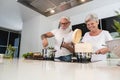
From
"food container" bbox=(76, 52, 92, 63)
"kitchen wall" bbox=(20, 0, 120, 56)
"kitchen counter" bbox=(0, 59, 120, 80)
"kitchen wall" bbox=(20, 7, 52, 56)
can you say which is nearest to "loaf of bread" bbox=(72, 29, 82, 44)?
"food container" bbox=(76, 52, 92, 63)

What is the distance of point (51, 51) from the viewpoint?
54.2 inches

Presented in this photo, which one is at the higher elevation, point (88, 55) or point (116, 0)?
point (116, 0)

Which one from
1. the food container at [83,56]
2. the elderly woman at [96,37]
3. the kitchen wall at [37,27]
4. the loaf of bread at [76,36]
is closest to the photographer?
the food container at [83,56]

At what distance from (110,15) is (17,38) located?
4.97m

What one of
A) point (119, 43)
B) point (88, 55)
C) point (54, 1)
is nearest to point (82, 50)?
point (88, 55)

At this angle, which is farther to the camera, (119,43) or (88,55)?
(88,55)

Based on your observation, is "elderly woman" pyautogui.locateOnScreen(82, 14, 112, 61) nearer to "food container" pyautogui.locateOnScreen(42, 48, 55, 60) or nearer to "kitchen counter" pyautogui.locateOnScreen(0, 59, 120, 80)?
"food container" pyautogui.locateOnScreen(42, 48, 55, 60)

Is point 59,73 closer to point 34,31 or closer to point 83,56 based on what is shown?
point 83,56

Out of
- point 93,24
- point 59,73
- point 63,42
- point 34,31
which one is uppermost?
point 34,31

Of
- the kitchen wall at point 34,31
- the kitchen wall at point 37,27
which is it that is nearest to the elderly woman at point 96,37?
the kitchen wall at point 37,27

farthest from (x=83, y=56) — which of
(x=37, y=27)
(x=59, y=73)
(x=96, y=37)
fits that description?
(x=37, y=27)

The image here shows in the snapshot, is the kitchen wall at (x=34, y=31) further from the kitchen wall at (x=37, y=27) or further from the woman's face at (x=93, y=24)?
the woman's face at (x=93, y=24)

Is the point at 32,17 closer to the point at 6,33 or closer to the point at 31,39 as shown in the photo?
the point at 31,39

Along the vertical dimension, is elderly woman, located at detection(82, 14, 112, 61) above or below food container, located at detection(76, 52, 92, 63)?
above
